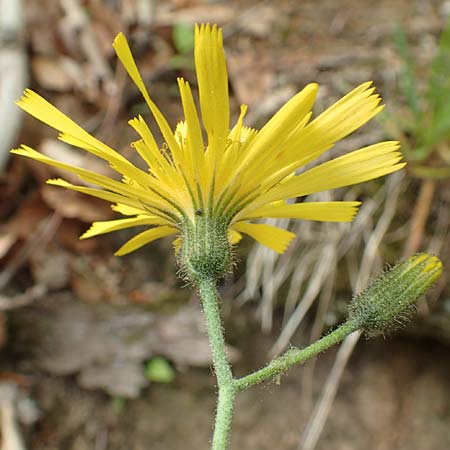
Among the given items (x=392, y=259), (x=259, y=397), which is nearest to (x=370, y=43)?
(x=392, y=259)

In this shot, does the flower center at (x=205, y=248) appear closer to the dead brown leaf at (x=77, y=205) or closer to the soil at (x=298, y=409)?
the dead brown leaf at (x=77, y=205)

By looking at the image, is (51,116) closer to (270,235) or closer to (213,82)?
(213,82)

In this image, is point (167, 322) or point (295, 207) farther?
point (167, 322)

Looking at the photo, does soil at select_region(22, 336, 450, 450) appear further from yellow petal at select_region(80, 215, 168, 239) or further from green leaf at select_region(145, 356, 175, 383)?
yellow petal at select_region(80, 215, 168, 239)

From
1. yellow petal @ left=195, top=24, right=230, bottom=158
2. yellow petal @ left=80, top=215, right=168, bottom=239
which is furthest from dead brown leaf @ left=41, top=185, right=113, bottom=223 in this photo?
yellow petal @ left=195, top=24, right=230, bottom=158

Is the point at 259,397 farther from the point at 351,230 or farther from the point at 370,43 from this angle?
the point at 370,43
